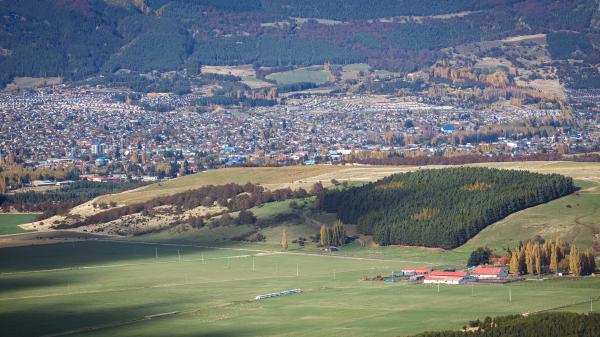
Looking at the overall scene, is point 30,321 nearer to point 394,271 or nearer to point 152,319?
point 152,319

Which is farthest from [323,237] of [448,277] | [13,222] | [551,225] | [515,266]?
[13,222]

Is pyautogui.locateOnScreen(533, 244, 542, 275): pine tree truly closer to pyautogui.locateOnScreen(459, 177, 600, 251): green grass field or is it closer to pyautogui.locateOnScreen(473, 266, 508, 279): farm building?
pyautogui.locateOnScreen(473, 266, 508, 279): farm building

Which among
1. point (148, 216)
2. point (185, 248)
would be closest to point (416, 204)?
point (185, 248)

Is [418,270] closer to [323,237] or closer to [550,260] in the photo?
[550,260]

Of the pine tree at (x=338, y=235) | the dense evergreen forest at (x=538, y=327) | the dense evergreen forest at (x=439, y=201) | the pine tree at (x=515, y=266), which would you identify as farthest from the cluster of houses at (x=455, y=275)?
the dense evergreen forest at (x=538, y=327)

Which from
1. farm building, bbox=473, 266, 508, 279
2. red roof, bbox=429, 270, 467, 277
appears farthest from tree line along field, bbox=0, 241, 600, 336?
farm building, bbox=473, 266, 508, 279
